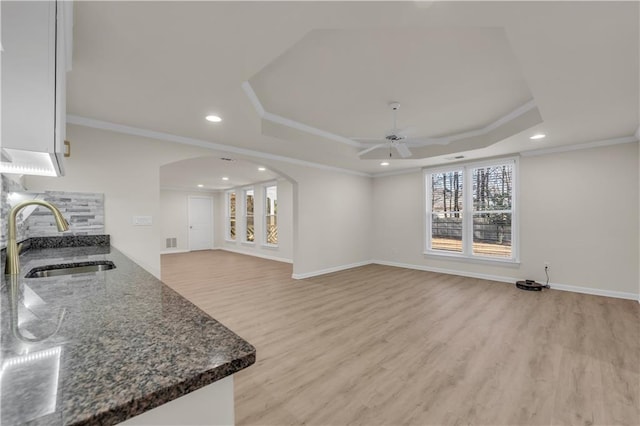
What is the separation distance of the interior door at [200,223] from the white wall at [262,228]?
288 mm

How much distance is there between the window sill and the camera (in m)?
5.06

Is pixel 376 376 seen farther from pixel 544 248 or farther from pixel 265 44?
pixel 544 248

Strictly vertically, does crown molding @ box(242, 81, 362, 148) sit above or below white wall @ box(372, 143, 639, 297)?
above

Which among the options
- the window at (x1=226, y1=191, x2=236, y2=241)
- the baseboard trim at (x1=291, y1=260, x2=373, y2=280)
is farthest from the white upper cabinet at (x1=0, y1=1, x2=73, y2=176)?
the window at (x1=226, y1=191, x2=236, y2=241)

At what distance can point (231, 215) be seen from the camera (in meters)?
10.2

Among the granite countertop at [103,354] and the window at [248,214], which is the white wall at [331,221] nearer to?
the window at [248,214]

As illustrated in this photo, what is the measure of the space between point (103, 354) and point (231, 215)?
9.91 m

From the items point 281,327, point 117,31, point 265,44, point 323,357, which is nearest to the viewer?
point 117,31

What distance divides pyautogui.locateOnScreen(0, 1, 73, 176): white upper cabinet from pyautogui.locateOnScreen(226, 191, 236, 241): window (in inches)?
365

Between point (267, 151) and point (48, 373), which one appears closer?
point (48, 373)

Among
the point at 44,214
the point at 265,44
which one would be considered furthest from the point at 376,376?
the point at 44,214

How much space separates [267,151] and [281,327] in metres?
2.85

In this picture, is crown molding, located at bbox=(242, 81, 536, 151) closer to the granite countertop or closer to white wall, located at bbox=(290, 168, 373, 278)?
white wall, located at bbox=(290, 168, 373, 278)

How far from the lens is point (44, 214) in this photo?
9.36 ft
